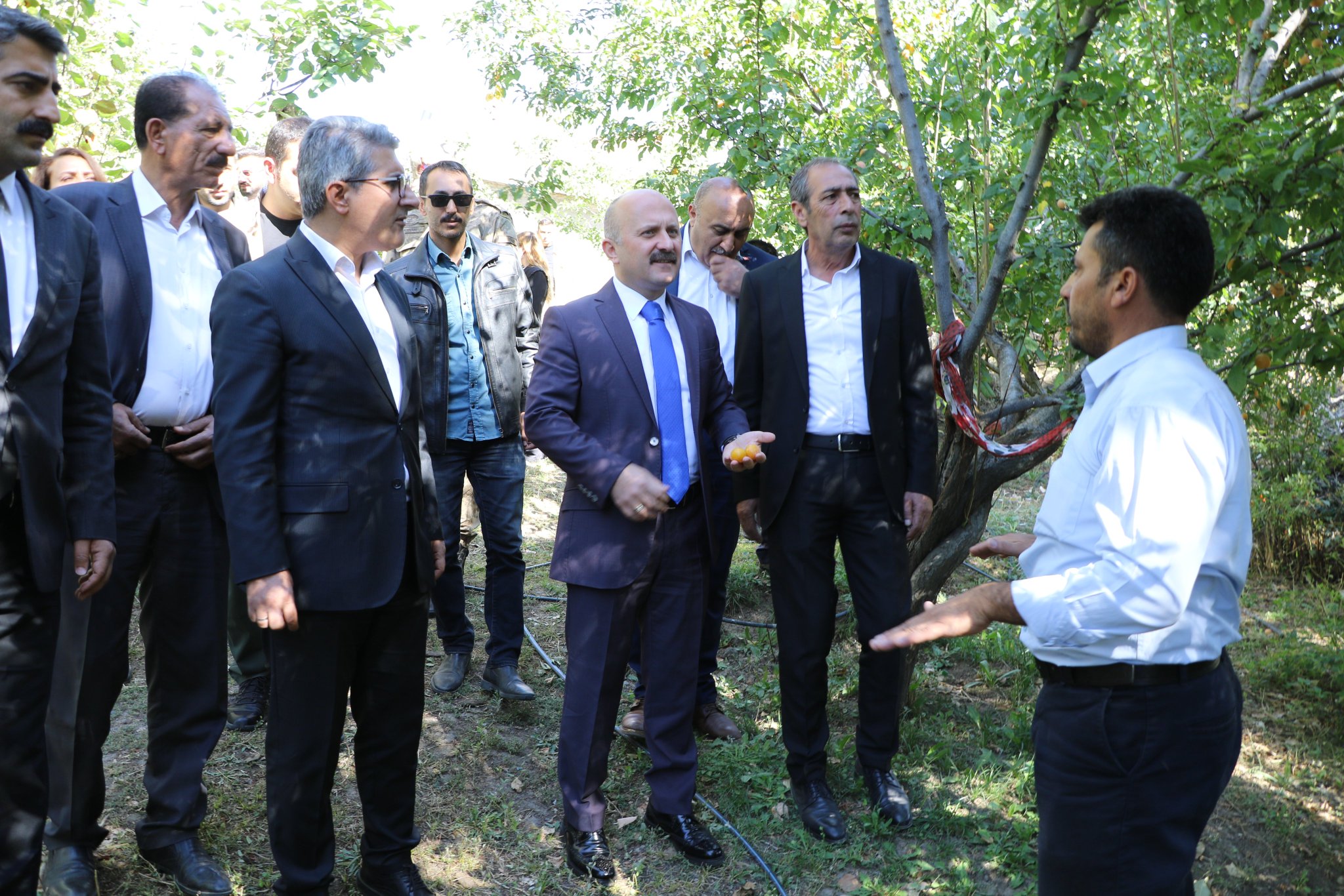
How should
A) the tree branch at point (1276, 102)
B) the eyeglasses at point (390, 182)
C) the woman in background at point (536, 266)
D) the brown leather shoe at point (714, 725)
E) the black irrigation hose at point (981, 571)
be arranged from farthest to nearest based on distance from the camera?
the woman in background at point (536, 266), the black irrigation hose at point (981, 571), the brown leather shoe at point (714, 725), the tree branch at point (1276, 102), the eyeglasses at point (390, 182)

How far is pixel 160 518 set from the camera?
3396mm

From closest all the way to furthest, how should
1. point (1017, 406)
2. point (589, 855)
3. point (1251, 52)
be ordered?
point (589, 855)
point (1251, 52)
point (1017, 406)

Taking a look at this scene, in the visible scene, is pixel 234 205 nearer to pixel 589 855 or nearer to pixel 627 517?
pixel 627 517

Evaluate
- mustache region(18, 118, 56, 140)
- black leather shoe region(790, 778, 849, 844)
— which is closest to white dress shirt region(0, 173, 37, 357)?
mustache region(18, 118, 56, 140)

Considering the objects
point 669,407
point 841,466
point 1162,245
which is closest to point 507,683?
point 669,407

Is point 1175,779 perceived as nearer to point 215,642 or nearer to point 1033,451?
point 1033,451

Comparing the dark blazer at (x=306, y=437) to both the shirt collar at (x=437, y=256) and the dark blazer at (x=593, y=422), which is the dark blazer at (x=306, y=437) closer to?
the dark blazer at (x=593, y=422)

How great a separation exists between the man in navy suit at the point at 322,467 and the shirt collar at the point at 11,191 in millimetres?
528

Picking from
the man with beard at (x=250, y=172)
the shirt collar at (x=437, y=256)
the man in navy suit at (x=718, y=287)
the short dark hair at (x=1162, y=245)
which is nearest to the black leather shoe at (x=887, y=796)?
the man in navy suit at (x=718, y=287)

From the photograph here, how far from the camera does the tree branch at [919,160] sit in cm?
425

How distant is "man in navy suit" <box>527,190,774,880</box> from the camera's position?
3.70 m

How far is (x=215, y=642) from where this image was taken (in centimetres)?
354

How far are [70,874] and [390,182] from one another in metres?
2.33

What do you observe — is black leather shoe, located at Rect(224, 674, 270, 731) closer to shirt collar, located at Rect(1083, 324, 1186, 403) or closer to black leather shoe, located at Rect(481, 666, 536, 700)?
black leather shoe, located at Rect(481, 666, 536, 700)
